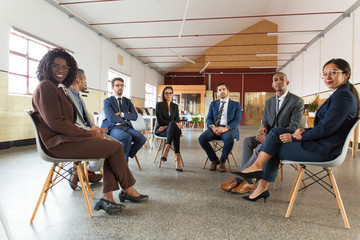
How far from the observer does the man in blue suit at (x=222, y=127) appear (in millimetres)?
3109

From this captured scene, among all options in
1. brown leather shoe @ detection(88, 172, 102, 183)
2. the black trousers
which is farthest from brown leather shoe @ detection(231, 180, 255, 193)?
brown leather shoe @ detection(88, 172, 102, 183)

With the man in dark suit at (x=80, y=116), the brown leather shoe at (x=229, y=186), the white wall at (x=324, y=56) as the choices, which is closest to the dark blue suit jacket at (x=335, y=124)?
the brown leather shoe at (x=229, y=186)

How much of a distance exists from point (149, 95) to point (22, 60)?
8.81 meters

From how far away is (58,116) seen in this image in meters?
1.54

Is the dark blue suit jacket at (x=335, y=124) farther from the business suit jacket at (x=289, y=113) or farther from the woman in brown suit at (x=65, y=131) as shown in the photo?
the woman in brown suit at (x=65, y=131)

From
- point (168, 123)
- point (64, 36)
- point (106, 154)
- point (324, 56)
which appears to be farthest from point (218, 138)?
point (324, 56)

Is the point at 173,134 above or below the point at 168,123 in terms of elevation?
below

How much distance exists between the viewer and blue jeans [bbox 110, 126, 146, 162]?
2.77 meters

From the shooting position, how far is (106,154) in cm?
171

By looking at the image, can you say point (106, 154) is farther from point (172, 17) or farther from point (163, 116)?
point (172, 17)

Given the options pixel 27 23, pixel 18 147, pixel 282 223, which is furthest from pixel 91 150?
pixel 27 23

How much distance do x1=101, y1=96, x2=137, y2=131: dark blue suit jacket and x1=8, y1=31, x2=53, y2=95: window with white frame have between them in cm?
291

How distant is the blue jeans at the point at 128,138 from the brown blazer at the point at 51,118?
3.79ft

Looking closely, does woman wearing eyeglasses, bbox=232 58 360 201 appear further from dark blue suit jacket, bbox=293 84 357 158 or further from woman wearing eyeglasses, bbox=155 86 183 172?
woman wearing eyeglasses, bbox=155 86 183 172
